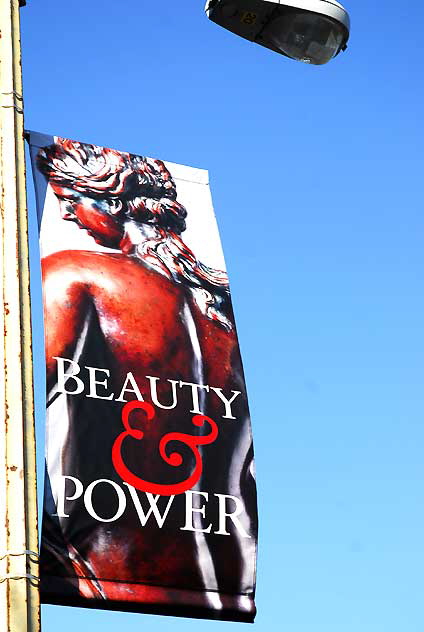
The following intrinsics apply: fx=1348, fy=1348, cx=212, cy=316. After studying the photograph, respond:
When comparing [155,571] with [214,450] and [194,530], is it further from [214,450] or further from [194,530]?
[214,450]

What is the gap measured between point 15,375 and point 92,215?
5.30ft

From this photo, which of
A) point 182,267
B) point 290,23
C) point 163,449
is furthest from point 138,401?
point 290,23

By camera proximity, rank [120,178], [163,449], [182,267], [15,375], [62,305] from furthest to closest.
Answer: [120,178] → [182,267] → [62,305] → [163,449] → [15,375]

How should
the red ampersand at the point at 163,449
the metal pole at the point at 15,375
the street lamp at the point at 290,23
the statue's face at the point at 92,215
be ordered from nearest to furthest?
the metal pole at the point at 15,375, the street lamp at the point at 290,23, the red ampersand at the point at 163,449, the statue's face at the point at 92,215

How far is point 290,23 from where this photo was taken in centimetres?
802

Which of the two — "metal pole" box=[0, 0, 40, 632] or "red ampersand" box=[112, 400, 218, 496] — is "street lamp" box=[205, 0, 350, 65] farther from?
"red ampersand" box=[112, 400, 218, 496]

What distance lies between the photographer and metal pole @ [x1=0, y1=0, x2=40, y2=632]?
24.5ft

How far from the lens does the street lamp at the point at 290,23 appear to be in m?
7.89

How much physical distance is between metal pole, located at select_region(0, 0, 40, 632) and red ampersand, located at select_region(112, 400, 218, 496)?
1.96ft

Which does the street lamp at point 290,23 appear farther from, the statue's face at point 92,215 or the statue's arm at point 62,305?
the statue's arm at point 62,305

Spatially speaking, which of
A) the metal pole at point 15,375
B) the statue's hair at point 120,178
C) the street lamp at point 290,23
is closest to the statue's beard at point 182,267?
the statue's hair at point 120,178

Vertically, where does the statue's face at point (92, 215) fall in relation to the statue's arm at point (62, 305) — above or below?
above

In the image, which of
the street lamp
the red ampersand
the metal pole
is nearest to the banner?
the red ampersand

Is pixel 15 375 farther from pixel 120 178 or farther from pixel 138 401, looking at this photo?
pixel 120 178
